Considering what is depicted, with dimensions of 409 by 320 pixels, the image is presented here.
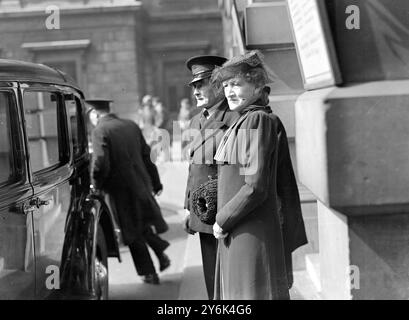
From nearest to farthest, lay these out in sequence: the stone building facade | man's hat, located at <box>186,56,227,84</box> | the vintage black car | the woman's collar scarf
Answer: the woman's collar scarf
the vintage black car
man's hat, located at <box>186,56,227,84</box>
the stone building facade

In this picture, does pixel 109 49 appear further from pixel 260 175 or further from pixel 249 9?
pixel 260 175

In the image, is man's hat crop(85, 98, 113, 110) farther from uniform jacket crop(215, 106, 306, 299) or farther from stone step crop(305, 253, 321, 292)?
uniform jacket crop(215, 106, 306, 299)

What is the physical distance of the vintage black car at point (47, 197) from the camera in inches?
113

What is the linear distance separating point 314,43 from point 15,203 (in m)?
1.77

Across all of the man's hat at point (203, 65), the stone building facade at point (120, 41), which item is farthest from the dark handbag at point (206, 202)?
the stone building facade at point (120, 41)

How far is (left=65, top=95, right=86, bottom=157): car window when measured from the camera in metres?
4.16

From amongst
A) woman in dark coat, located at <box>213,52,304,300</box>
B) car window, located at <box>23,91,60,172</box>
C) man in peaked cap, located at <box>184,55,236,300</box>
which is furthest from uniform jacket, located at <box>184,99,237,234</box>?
car window, located at <box>23,91,60,172</box>

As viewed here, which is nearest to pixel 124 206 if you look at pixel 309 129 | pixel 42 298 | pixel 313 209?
pixel 313 209

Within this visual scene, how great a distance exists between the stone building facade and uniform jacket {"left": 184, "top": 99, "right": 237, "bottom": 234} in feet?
57.9

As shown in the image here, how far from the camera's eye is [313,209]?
465 centimetres

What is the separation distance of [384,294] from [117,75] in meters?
20.2

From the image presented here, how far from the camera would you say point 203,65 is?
3510mm

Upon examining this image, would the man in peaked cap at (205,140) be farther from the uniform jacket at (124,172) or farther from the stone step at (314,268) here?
the uniform jacket at (124,172)

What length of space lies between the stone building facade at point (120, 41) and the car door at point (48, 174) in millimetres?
17005
